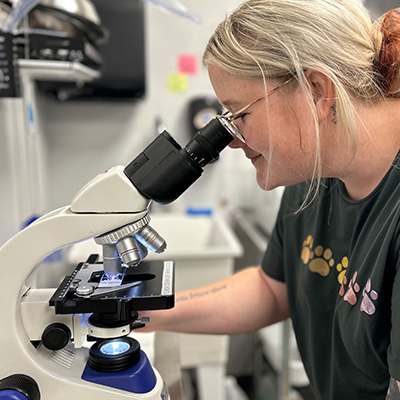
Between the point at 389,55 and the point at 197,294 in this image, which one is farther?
the point at 197,294

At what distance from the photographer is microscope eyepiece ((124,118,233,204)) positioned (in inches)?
24.6

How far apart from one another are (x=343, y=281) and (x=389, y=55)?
415 mm

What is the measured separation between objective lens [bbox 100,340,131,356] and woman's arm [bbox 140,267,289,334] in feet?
0.71

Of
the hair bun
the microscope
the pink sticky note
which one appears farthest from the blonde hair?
the pink sticky note

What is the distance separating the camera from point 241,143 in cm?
80

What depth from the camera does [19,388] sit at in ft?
2.03

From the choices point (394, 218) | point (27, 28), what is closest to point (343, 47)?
point (394, 218)

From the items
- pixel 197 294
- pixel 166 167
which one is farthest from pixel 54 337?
pixel 197 294

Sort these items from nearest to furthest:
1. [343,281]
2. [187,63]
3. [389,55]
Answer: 1. [389,55]
2. [343,281]
3. [187,63]

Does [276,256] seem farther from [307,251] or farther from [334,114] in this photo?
[334,114]

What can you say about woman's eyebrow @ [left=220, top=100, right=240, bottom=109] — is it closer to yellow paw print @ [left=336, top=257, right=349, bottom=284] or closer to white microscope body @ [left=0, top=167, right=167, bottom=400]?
white microscope body @ [left=0, top=167, right=167, bottom=400]

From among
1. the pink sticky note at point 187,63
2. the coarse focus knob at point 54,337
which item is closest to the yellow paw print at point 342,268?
the coarse focus knob at point 54,337

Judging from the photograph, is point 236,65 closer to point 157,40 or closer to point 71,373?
point 71,373

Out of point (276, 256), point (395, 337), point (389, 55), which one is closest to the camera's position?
point (395, 337)
